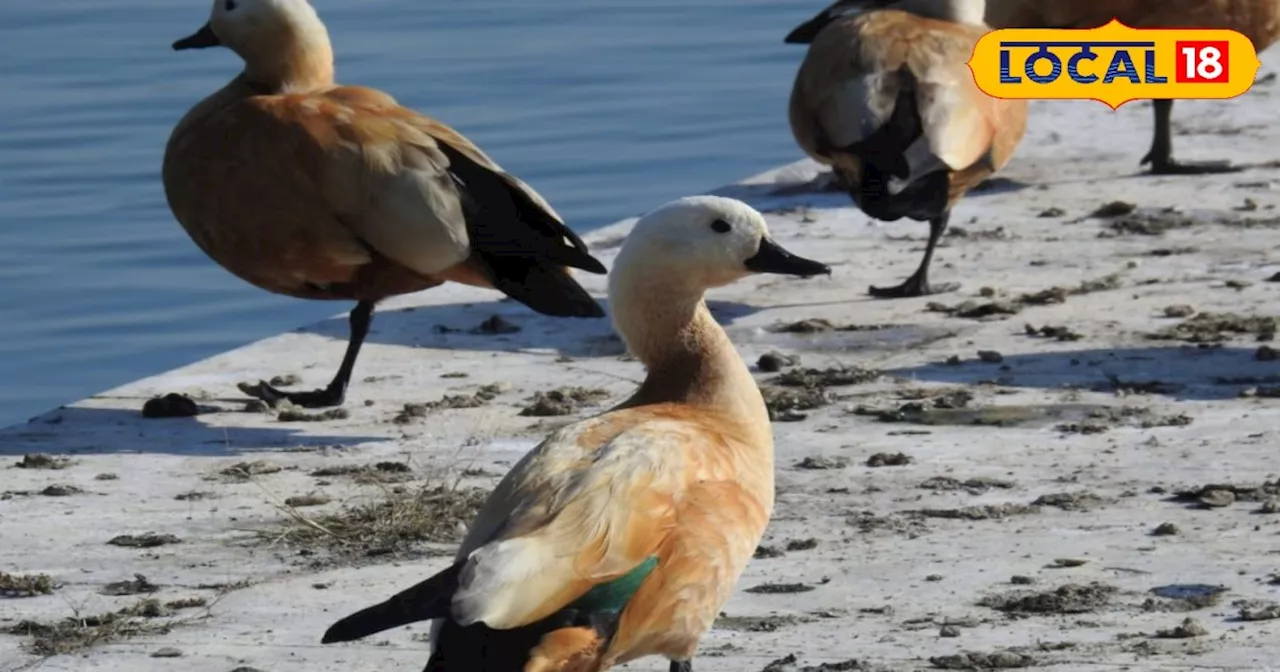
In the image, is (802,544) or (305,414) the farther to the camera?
(305,414)

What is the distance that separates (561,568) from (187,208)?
4.07 metres

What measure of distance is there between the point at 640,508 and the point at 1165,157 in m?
7.07

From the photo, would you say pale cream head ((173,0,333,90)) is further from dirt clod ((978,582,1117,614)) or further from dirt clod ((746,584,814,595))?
dirt clod ((978,582,1117,614))

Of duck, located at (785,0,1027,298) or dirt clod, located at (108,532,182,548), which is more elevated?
duck, located at (785,0,1027,298)

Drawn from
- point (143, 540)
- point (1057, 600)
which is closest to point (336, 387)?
point (143, 540)

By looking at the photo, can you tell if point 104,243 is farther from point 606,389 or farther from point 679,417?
point 679,417

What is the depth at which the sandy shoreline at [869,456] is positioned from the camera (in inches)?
224

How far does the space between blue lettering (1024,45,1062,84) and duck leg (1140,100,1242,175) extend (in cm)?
55

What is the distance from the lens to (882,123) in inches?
368

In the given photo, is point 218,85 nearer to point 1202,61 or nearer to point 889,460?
point 1202,61

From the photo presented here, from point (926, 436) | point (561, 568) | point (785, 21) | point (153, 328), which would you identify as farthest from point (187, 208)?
point (785, 21)

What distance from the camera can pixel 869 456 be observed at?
7.20 metres

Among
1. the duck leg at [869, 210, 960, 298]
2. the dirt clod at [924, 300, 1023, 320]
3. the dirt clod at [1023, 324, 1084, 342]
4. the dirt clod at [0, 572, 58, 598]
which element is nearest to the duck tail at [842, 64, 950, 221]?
the duck leg at [869, 210, 960, 298]

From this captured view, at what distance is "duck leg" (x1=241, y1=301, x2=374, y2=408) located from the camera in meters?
8.15
